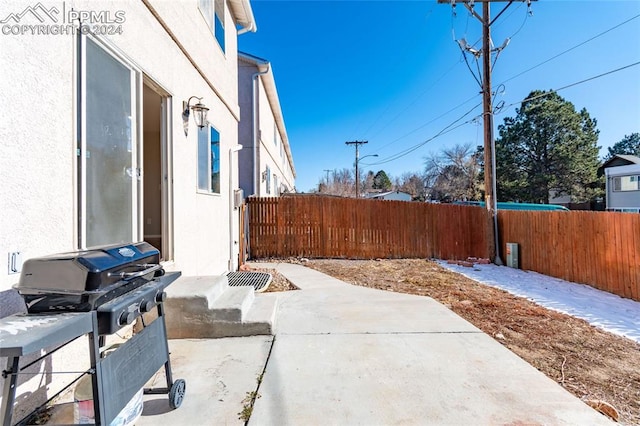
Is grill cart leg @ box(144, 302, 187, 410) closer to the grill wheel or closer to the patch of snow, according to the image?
the grill wheel

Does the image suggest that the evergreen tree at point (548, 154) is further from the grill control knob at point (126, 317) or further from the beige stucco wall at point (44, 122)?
the grill control knob at point (126, 317)

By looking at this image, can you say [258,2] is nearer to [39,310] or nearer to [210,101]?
[210,101]

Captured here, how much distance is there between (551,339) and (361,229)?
6.08 metres

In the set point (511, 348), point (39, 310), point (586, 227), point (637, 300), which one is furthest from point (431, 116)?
point (39, 310)

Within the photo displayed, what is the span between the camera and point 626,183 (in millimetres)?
20875

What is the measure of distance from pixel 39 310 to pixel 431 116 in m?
20.5

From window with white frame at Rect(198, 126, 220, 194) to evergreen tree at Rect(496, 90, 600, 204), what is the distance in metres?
26.5

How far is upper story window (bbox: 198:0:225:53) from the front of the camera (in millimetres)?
4910

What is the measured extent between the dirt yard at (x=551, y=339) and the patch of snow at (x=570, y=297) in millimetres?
361

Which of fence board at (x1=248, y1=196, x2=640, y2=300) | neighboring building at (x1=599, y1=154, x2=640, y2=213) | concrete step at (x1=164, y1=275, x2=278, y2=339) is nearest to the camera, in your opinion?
concrete step at (x1=164, y1=275, x2=278, y2=339)

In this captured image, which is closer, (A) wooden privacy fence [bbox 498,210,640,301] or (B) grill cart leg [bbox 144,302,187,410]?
(B) grill cart leg [bbox 144,302,187,410]

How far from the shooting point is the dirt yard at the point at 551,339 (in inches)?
102

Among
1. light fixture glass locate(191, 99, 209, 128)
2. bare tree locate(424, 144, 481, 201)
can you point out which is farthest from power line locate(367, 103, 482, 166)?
light fixture glass locate(191, 99, 209, 128)

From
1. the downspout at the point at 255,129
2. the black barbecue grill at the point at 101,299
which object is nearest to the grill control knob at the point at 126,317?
the black barbecue grill at the point at 101,299
